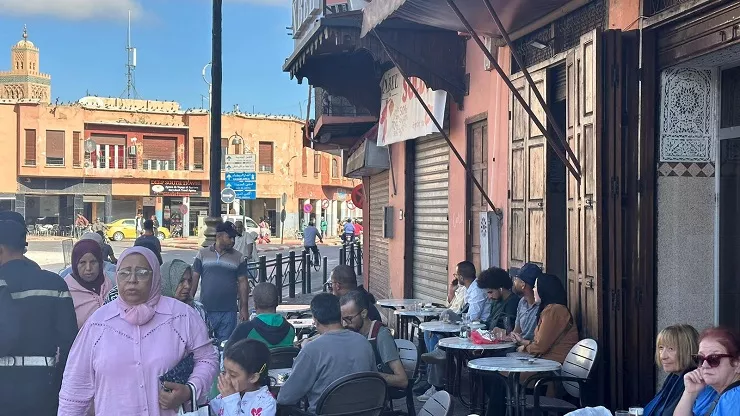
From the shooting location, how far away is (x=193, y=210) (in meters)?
54.9

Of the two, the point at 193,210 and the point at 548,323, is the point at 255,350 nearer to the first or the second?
the point at 548,323

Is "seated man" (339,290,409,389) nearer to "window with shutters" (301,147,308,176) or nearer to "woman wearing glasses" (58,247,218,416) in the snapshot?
"woman wearing glasses" (58,247,218,416)

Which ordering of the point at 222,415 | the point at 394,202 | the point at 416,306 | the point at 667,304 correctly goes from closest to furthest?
the point at 222,415, the point at 667,304, the point at 416,306, the point at 394,202

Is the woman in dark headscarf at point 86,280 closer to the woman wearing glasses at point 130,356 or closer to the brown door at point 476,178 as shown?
the woman wearing glasses at point 130,356

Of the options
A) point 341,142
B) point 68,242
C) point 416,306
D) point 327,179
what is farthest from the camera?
point 327,179

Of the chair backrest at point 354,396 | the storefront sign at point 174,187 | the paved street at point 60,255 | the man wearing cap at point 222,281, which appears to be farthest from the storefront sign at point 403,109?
the storefront sign at point 174,187

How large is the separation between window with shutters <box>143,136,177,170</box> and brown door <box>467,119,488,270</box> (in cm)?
4415

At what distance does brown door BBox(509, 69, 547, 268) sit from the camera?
8.56m

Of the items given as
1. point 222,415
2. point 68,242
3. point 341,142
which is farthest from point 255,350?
point 68,242

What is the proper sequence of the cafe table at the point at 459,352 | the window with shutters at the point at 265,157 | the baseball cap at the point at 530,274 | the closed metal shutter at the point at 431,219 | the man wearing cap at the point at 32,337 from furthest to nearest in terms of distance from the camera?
the window with shutters at the point at 265,157
the closed metal shutter at the point at 431,219
the baseball cap at the point at 530,274
the cafe table at the point at 459,352
the man wearing cap at the point at 32,337

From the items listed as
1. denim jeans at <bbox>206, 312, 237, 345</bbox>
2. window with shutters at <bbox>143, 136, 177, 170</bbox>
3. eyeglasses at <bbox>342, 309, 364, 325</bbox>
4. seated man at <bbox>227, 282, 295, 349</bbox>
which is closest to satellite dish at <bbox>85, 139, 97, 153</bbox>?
window with shutters at <bbox>143, 136, 177, 170</bbox>

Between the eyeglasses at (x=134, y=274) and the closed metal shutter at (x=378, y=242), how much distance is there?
12227 millimetres

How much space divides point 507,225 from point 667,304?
308 cm

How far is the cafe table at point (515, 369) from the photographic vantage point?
20.2 ft
